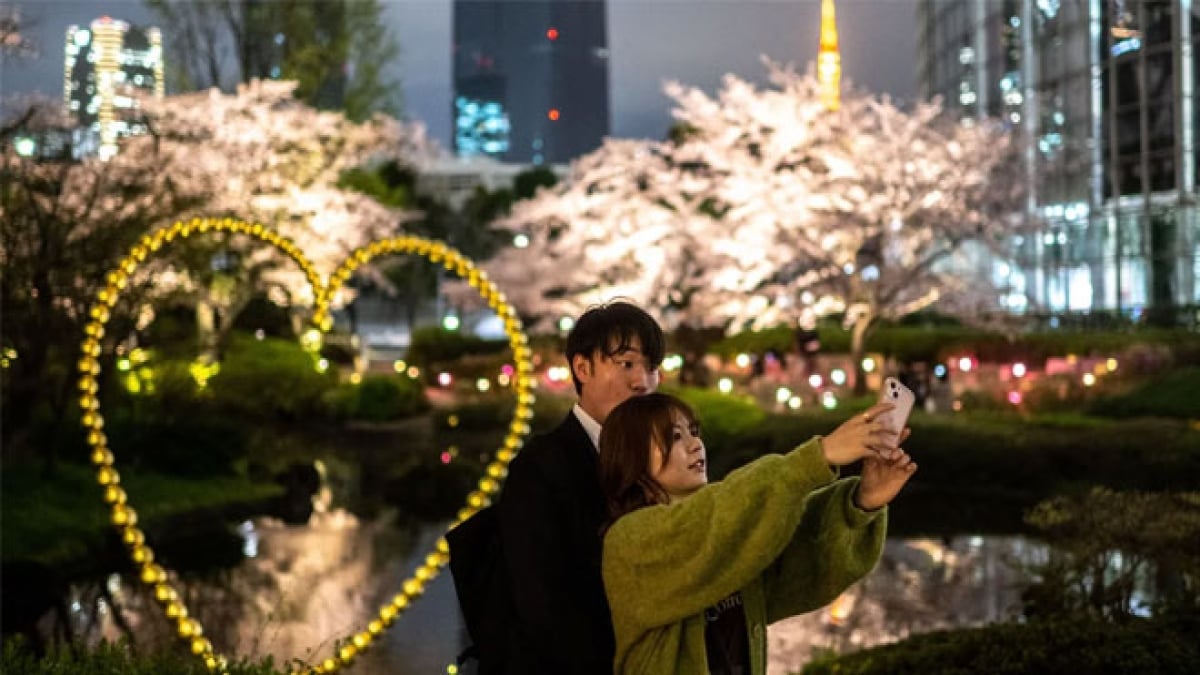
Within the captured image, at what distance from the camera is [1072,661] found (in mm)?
7113

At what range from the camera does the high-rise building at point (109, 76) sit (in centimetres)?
2355

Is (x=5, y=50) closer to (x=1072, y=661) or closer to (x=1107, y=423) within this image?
(x=1072, y=661)

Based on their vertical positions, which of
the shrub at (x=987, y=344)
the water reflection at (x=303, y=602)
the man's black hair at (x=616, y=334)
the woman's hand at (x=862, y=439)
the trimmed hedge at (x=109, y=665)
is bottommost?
the water reflection at (x=303, y=602)

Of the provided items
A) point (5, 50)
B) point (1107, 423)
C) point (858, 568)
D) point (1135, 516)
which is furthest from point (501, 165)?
point (858, 568)

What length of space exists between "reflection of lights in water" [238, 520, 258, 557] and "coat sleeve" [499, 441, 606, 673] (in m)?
12.6

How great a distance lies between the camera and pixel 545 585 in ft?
11.3

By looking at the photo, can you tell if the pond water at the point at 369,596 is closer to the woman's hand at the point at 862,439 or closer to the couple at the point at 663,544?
the couple at the point at 663,544

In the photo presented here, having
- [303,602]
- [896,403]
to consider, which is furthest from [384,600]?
→ [896,403]

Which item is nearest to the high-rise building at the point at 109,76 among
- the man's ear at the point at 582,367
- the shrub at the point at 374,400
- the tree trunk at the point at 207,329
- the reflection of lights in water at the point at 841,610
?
the tree trunk at the point at 207,329

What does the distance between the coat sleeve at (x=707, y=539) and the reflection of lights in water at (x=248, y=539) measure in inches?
503

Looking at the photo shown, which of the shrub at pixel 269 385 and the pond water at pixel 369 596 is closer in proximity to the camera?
the pond water at pixel 369 596

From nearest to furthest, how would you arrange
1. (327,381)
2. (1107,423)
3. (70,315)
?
1. (70,315)
2. (1107,423)
3. (327,381)

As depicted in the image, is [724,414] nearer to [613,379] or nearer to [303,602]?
[303,602]

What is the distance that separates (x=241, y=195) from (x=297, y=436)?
5.23 meters
